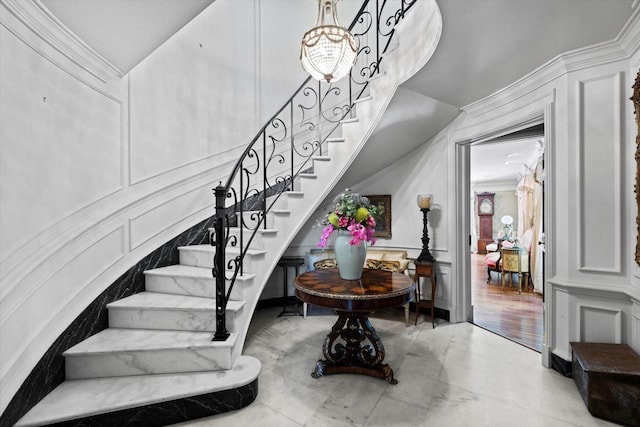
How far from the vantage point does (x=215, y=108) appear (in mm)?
3271

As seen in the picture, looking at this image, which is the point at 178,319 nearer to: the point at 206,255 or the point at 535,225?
the point at 206,255

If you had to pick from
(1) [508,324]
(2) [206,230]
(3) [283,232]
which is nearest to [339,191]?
(3) [283,232]

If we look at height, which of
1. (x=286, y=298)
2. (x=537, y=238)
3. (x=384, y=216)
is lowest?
(x=286, y=298)

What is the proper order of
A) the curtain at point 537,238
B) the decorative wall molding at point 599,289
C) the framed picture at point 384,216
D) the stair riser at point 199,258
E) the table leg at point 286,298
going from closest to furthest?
the decorative wall molding at point 599,289 → the stair riser at point 199,258 → the table leg at point 286,298 → the framed picture at point 384,216 → the curtain at point 537,238

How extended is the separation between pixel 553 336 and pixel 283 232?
249 centimetres

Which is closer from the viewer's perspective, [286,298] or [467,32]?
[467,32]

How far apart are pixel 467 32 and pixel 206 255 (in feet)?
9.28

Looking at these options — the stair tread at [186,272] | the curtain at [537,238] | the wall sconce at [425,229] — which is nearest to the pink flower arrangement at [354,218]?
the stair tread at [186,272]

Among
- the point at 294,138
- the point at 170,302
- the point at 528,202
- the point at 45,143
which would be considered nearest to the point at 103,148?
the point at 45,143

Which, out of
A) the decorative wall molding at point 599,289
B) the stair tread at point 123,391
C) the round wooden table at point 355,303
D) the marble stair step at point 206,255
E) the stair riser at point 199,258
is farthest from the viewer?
the stair riser at point 199,258

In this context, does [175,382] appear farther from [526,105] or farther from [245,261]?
[526,105]

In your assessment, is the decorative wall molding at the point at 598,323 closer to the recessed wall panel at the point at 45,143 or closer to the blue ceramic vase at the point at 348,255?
the blue ceramic vase at the point at 348,255

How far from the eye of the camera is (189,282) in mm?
2293

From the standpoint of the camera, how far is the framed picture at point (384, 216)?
407cm
